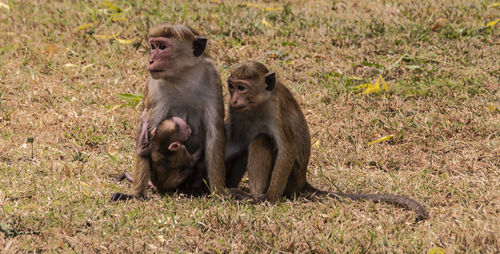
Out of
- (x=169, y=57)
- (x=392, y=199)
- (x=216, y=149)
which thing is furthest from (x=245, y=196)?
(x=169, y=57)

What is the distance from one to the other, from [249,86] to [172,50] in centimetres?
70

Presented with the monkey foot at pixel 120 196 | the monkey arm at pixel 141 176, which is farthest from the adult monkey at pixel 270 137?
the monkey foot at pixel 120 196

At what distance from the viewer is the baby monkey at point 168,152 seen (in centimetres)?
575

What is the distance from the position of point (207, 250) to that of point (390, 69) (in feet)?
17.2

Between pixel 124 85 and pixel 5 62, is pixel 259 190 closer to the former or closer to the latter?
pixel 124 85

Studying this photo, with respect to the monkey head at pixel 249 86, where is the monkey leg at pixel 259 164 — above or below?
below

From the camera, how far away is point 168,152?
19.3 feet

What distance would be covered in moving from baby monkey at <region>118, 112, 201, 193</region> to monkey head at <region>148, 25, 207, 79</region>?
1.34 ft

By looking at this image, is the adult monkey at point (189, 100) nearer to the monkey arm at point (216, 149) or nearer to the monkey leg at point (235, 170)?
the monkey arm at point (216, 149)

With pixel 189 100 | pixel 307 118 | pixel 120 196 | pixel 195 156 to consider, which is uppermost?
pixel 189 100

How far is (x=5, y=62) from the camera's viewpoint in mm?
9641

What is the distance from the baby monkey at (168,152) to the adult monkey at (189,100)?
5cm

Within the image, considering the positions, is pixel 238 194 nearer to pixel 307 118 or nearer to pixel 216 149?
pixel 216 149

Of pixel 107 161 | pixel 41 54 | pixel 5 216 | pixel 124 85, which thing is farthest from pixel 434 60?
pixel 5 216
